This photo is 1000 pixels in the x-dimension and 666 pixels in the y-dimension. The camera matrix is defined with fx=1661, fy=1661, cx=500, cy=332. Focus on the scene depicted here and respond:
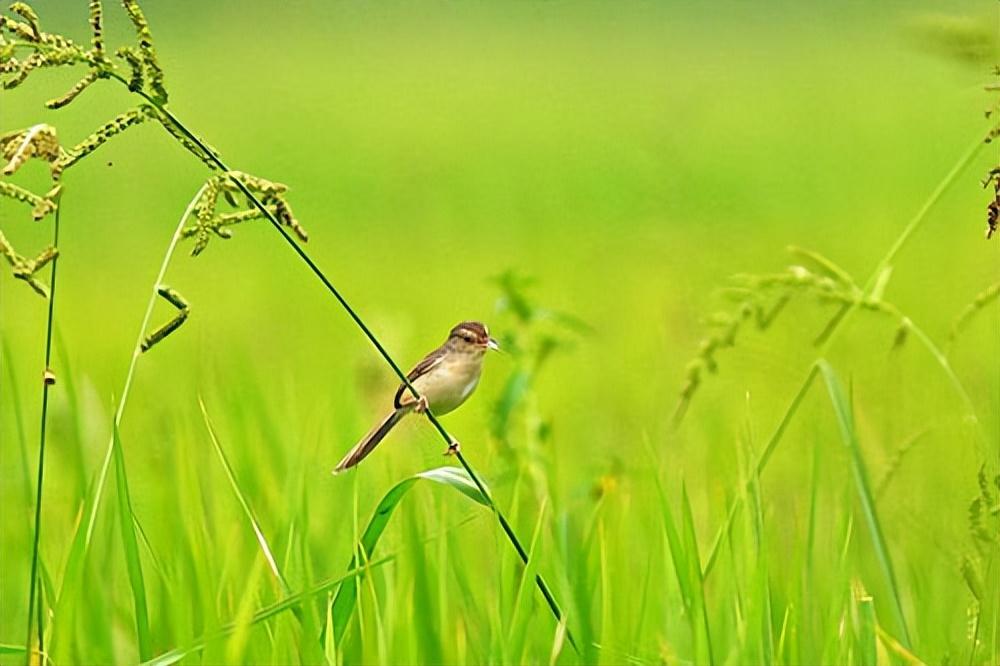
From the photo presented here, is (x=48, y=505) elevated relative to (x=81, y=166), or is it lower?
lower

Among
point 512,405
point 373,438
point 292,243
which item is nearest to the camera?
point 292,243

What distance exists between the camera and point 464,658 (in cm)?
113

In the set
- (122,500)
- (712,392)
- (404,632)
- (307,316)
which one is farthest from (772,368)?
(122,500)

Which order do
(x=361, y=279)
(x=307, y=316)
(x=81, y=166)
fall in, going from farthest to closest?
1. (x=361, y=279)
2. (x=307, y=316)
3. (x=81, y=166)

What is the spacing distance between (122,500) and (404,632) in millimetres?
199

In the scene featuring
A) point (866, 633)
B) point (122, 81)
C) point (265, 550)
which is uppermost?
point (122, 81)

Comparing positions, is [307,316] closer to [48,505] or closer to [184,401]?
[48,505]

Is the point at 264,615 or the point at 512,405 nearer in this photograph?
the point at 264,615

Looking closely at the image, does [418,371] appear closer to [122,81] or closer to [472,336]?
[472,336]

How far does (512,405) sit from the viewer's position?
145 cm

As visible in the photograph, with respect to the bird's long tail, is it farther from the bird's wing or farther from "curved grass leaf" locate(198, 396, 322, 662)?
"curved grass leaf" locate(198, 396, 322, 662)

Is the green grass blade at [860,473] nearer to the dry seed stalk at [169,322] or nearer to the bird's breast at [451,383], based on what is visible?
the bird's breast at [451,383]

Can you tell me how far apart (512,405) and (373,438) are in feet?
1.99

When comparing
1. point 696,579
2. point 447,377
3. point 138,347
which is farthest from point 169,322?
point 696,579
